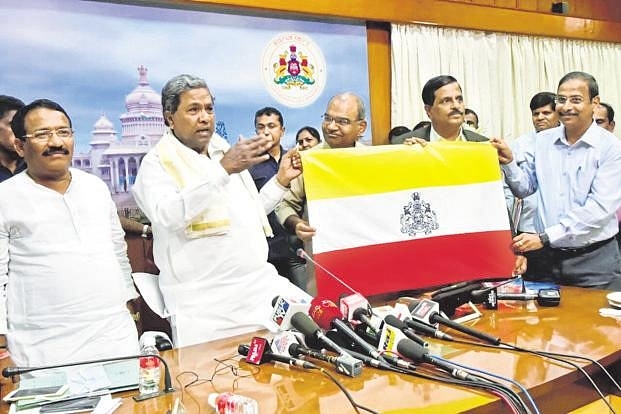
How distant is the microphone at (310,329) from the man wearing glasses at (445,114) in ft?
4.55

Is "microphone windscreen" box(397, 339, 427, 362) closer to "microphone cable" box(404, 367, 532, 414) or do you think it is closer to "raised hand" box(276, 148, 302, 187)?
"microphone cable" box(404, 367, 532, 414)

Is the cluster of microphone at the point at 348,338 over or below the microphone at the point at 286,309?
below

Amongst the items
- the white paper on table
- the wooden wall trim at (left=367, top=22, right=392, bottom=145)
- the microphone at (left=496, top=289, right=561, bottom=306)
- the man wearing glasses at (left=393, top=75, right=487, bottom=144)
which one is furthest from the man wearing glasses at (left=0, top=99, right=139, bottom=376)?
the wooden wall trim at (left=367, top=22, right=392, bottom=145)

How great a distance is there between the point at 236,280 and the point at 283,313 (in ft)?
1.65

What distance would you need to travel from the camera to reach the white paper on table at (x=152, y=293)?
228cm

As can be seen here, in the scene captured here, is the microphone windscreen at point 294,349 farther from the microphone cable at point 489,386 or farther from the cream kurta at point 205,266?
the cream kurta at point 205,266

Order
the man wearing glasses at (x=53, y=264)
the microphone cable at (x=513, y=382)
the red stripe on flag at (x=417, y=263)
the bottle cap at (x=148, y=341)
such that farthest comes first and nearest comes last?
the red stripe on flag at (x=417, y=263), the man wearing glasses at (x=53, y=264), the bottle cap at (x=148, y=341), the microphone cable at (x=513, y=382)

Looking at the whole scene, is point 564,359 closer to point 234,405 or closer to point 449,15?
point 234,405

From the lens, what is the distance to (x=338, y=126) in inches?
115

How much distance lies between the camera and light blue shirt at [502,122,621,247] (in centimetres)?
277

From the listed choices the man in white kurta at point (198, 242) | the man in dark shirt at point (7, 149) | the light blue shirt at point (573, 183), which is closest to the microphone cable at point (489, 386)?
the man in white kurta at point (198, 242)

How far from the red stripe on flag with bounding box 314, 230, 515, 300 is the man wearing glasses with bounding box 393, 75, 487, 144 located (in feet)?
1.87

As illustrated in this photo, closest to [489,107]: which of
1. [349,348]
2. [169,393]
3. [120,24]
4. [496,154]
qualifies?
[496,154]

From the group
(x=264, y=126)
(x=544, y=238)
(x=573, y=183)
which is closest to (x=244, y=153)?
(x=544, y=238)
